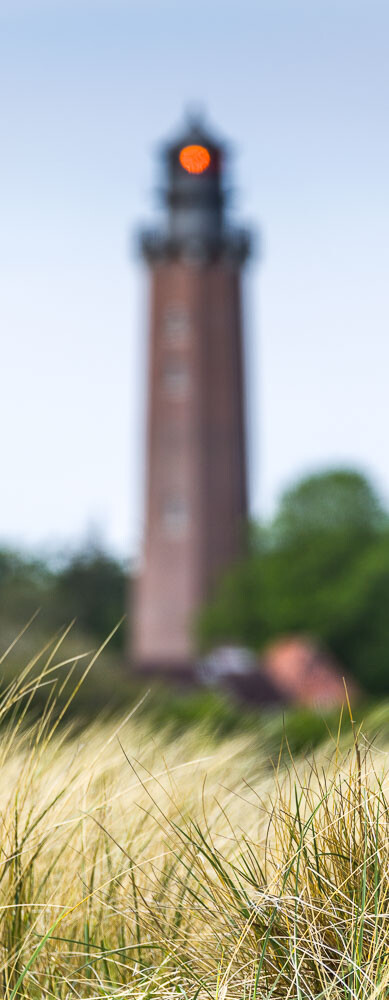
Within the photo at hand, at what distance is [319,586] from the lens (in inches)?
1075

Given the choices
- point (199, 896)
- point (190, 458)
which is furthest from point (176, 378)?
point (199, 896)

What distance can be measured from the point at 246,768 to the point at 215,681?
15.6 meters

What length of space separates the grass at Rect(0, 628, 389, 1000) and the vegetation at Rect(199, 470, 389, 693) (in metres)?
23.9

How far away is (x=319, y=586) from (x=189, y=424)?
5545 mm

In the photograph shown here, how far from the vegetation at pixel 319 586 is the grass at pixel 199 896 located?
23859 millimetres

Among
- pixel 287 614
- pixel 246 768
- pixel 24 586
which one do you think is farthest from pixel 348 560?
pixel 246 768

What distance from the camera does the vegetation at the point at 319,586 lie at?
26.4m

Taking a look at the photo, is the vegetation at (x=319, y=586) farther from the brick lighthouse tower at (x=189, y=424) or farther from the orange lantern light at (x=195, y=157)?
the orange lantern light at (x=195, y=157)

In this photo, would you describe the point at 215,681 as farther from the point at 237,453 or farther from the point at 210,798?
the point at 210,798

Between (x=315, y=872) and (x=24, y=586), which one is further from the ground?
(x=24, y=586)

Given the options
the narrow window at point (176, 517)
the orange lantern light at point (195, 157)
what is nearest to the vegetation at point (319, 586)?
the narrow window at point (176, 517)

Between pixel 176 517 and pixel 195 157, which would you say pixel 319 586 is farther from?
pixel 195 157

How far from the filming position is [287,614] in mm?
26922

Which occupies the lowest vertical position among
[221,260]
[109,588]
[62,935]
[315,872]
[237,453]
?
[62,935]
